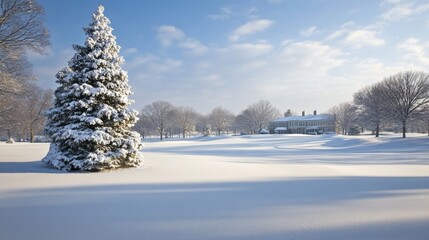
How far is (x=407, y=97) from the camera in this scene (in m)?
38.9

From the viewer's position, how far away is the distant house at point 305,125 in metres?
89.9

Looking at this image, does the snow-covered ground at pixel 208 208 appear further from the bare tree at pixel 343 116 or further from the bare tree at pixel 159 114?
the bare tree at pixel 159 114

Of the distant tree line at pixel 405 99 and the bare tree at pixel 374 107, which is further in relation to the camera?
the bare tree at pixel 374 107

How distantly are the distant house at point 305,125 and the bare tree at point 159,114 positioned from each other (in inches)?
1468

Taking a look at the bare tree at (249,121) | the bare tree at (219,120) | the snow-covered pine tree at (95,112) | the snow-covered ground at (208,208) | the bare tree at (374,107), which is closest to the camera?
the snow-covered ground at (208,208)

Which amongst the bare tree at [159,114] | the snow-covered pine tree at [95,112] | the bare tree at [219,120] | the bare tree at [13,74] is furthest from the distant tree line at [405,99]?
the bare tree at [219,120]

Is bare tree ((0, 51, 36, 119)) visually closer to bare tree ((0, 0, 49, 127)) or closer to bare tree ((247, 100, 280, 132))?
bare tree ((0, 0, 49, 127))

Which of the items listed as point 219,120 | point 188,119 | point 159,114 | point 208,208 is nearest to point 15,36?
point 208,208

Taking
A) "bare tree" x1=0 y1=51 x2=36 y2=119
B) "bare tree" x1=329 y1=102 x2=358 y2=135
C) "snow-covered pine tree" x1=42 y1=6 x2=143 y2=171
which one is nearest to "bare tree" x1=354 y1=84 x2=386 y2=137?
"bare tree" x1=329 y1=102 x2=358 y2=135

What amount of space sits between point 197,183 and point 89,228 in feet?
14.3

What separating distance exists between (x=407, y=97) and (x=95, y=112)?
42872mm

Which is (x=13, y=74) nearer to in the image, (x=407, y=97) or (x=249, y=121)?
(x=407, y=97)

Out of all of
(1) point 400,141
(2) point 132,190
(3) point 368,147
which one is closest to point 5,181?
(2) point 132,190

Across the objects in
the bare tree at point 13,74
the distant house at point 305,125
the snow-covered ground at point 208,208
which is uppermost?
the bare tree at point 13,74
